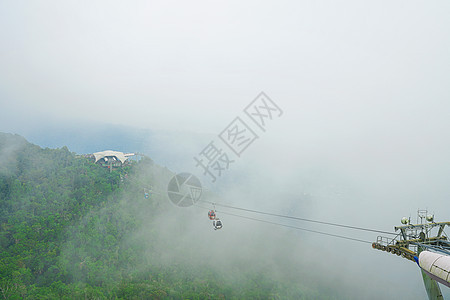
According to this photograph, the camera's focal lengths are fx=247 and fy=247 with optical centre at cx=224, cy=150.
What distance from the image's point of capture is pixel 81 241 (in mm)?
50844

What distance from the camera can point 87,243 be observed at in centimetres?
5159

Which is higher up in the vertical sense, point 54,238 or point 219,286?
point 54,238

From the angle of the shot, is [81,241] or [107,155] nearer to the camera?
[81,241]

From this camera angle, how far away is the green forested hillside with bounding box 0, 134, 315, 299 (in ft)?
141

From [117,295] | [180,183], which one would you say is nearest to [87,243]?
[117,295]

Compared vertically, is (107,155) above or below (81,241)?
above

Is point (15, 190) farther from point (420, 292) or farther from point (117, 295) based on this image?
point (420, 292)

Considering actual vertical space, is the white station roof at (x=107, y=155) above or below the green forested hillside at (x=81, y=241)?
above

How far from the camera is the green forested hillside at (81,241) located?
1687 inches

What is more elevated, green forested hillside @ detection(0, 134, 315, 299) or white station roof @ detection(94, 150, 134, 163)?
white station roof @ detection(94, 150, 134, 163)


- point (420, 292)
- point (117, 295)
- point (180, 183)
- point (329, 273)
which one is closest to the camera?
point (180, 183)

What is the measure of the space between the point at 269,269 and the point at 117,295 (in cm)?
4544

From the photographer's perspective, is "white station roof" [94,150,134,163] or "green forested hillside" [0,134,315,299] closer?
"green forested hillside" [0,134,315,299]

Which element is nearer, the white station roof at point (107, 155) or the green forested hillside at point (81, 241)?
the green forested hillside at point (81, 241)
